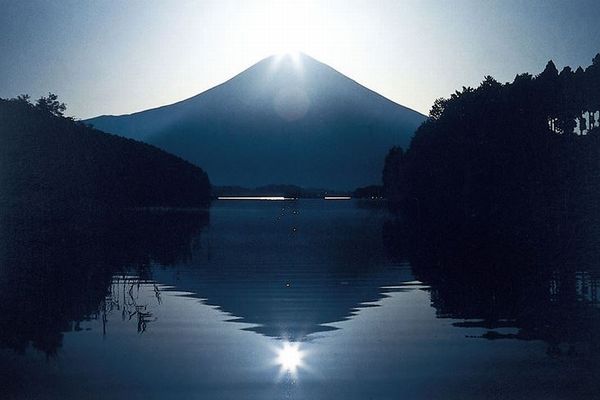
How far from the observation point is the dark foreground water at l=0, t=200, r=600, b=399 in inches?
516

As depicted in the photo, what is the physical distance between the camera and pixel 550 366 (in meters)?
14.2

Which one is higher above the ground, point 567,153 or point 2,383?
point 567,153

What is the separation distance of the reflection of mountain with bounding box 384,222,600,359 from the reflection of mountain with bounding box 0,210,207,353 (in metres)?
8.66

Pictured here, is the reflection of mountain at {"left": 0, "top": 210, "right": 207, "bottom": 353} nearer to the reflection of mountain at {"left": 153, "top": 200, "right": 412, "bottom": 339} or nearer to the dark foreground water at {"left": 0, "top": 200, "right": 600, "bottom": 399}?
the dark foreground water at {"left": 0, "top": 200, "right": 600, "bottom": 399}

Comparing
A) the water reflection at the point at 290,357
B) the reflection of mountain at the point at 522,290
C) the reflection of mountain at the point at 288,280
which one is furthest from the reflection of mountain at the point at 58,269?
the reflection of mountain at the point at 522,290

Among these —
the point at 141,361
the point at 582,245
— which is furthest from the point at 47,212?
the point at 141,361

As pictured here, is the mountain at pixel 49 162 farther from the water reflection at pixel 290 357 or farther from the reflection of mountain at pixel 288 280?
the water reflection at pixel 290 357

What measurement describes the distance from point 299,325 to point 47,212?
265 ft

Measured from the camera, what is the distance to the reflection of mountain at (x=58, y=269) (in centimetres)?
1911

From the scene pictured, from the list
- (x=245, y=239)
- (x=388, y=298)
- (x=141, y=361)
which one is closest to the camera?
(x=141, y=361)

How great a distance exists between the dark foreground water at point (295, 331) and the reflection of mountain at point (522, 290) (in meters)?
0.06

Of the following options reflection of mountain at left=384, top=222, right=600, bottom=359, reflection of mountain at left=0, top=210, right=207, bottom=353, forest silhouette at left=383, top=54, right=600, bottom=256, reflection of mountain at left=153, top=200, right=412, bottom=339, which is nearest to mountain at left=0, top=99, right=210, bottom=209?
reflection of mountain at left=0, top=210, right=207, bottom=353

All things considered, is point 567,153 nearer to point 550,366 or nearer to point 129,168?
point 550,366

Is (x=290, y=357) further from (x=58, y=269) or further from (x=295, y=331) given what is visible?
(x=58, y=269)
